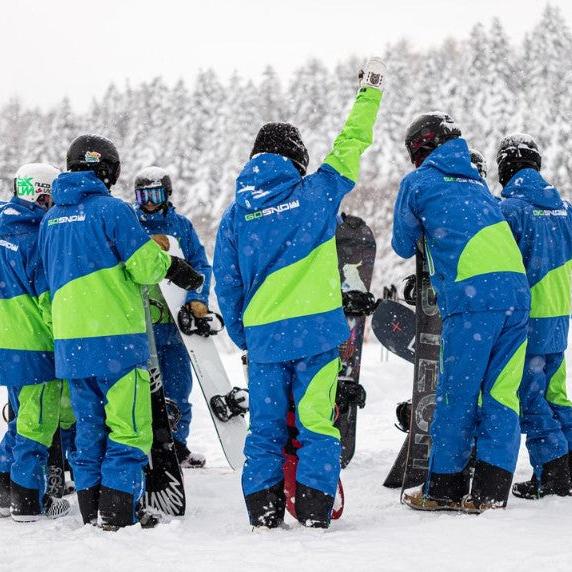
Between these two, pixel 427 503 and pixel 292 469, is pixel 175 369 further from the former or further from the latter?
pixel 427 503

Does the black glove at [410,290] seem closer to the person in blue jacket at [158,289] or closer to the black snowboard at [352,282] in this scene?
the black snowboard at [352,282]

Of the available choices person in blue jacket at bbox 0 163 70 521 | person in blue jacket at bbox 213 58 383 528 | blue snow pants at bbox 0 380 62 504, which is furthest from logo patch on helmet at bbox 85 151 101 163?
blue snow pants at bbox 0 380 62 504

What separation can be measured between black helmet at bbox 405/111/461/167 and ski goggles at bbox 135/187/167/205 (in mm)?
2114

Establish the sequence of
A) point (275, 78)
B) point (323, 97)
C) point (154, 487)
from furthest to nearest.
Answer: point (275, 78) → point (323, 97) → point (154, 487)

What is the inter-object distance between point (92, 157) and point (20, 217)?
0.64m

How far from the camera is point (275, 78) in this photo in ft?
123

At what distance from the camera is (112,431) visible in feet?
11.7

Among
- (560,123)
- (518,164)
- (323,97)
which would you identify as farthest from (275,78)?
(518,164)

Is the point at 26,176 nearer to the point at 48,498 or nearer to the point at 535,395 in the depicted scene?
the point at 48,498

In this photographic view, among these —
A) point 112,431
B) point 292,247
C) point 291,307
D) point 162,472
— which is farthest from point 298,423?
point 162,472

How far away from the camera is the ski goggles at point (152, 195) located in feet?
17.4

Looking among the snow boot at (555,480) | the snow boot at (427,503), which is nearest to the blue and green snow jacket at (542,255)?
the snow boot at (555,480)

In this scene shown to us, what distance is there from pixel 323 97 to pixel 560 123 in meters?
11.5

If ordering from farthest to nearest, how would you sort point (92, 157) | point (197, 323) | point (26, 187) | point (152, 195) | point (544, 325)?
point (152, 195)
point (197, 323)
point (26, 187)
point (544, 325)
point (92, 157)
